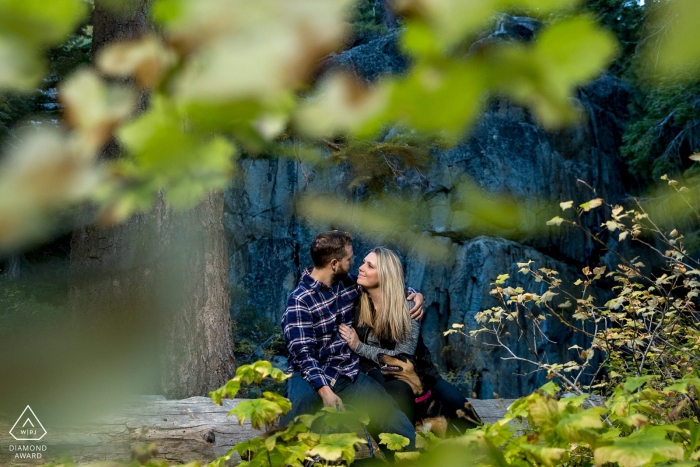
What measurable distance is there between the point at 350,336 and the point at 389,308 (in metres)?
0.25

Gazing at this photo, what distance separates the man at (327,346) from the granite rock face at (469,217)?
735 centimetres

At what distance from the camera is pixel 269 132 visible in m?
0.44

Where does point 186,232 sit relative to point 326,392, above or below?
above

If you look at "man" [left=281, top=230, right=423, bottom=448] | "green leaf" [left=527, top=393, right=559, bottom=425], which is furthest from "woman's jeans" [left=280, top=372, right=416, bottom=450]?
"green leaf" [left=527, top=393, right=559, bottom=425]

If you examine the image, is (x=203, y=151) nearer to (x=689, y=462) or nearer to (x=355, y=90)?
(x=355, y=90)

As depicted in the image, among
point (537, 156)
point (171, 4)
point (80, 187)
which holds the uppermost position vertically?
point (537, 156)

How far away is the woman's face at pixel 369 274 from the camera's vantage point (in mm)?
3033

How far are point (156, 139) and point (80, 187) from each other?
0.20 feet

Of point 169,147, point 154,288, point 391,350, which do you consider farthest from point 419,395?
point 169,147

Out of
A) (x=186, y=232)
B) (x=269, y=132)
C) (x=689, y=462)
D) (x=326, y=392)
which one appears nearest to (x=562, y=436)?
(x=689, y=462)

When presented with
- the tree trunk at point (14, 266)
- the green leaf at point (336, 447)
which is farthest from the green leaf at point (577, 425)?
the tree trunk at point (14, 266)

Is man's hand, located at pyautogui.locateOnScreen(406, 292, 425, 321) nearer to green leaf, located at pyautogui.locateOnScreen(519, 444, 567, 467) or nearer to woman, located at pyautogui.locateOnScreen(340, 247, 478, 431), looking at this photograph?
woman, located at pyautogui.locateOnScreen(340, 247, 478, 431)

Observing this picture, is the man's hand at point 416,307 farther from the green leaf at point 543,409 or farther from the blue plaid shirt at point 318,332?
the green leaf at point 543,409

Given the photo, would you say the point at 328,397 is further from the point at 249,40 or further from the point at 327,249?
the point at 249,40
